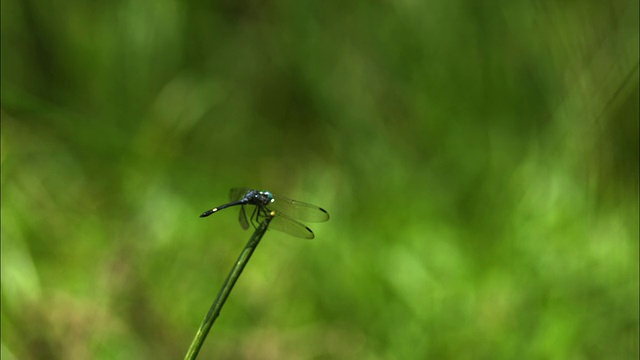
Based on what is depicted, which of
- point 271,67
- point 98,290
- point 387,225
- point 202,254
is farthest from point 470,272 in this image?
point 271,67

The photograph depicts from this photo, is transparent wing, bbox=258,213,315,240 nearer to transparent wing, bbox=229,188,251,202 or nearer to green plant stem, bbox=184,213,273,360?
transparent wing, bbox=229,188,251,202

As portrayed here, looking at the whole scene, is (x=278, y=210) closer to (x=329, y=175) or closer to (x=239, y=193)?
(x=239, y=193)

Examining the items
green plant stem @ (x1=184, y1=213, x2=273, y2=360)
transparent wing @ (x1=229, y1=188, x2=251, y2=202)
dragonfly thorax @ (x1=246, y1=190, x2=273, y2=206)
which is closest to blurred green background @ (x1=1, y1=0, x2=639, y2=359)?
transparent wing @ (x1=229, y1=188, x2=251, y2=202)

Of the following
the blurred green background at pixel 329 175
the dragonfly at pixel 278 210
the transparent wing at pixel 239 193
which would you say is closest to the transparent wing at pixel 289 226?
the dragonfly at pixel 278 210

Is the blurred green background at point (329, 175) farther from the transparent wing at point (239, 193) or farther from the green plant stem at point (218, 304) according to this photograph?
the green plant stem at point (218, 304)

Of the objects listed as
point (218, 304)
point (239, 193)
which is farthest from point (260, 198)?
point (218, 304)

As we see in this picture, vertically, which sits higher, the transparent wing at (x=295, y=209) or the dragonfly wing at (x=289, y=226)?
the transparent wing at (x=295, y=209)
